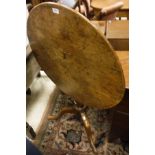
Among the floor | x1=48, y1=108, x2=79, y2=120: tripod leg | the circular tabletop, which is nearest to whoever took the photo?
the circular tabletop

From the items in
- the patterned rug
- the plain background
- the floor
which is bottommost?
the patterned rug

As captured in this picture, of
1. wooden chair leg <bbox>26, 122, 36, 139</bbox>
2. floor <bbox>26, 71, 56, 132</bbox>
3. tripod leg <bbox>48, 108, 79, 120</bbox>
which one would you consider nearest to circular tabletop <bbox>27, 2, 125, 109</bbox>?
tripod leg <bbox>48, 108, 79, 120</bbox>

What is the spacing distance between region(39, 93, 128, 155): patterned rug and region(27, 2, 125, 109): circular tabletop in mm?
453

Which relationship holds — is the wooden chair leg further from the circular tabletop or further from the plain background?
the plain background

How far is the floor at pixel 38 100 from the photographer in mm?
1996

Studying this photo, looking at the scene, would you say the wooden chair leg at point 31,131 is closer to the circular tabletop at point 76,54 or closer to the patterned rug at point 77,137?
the patterned rug at point 77,137

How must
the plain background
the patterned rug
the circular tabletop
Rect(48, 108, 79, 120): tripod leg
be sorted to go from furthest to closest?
Rect(48, 108, 79, 120): tripod leg < the patterned rug < the circular tabletop < the plain background

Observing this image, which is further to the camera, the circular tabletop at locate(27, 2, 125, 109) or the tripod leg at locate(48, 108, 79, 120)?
the tripod leg at locate(48, 108, 79, 120)

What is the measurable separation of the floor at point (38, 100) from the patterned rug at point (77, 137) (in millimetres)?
109

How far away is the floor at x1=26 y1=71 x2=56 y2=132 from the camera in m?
2.00
